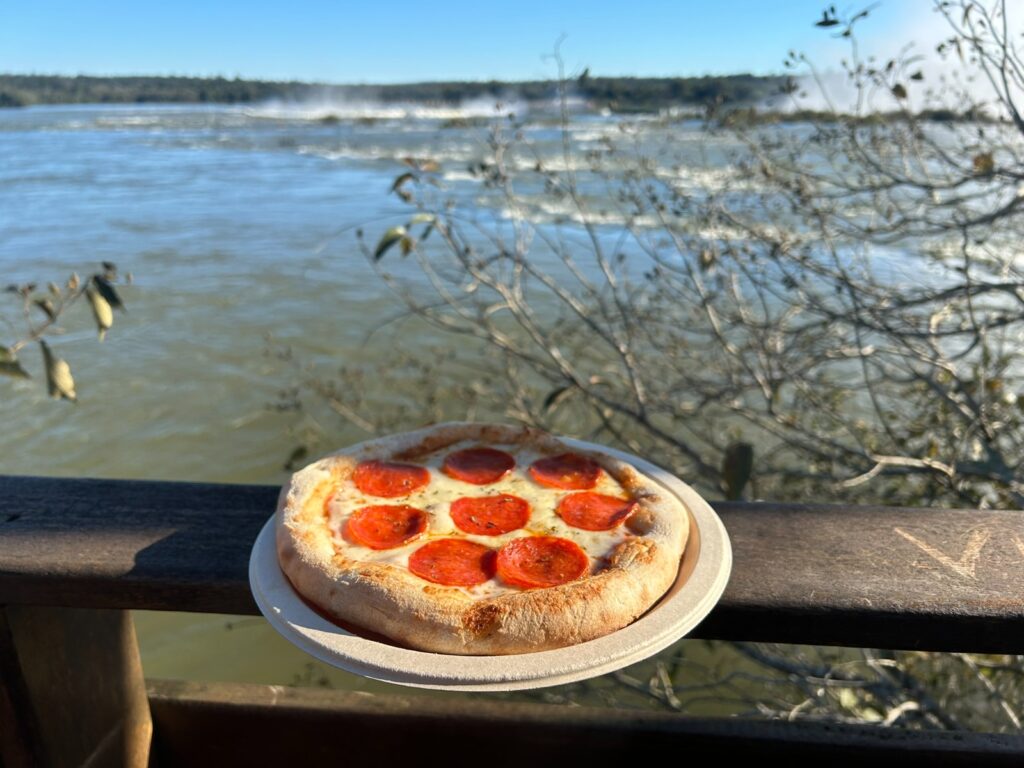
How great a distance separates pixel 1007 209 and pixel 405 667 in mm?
2941

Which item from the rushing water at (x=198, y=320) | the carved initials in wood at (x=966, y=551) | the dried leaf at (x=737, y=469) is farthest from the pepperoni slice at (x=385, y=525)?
the rushing water at (x=198, y=320)

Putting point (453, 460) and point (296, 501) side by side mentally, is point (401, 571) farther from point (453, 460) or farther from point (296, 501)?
point (453, 460)

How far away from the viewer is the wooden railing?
Answer: 1197mm

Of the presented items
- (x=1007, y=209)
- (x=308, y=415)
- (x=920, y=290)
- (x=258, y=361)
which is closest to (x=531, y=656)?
(x=1007, y=209)

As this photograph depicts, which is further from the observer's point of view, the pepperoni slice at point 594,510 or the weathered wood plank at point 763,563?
the pepperoni slice at point 594,510

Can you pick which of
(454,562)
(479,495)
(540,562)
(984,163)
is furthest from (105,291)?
(984,163)

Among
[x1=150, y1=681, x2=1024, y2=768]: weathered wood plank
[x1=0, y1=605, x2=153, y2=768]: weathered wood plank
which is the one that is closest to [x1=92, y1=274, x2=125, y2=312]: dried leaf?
[x1=0, y1=605, x2=153, y2=768]: weathered wood plank

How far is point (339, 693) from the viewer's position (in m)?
1.72

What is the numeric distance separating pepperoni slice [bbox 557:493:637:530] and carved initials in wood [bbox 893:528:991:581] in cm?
51

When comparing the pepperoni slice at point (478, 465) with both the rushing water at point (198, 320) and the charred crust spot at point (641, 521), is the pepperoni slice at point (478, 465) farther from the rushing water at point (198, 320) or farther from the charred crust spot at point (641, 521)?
the rushing water at point (198, 320)

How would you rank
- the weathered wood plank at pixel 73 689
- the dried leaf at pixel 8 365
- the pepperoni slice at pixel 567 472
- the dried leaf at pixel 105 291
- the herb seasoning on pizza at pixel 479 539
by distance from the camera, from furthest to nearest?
the dried leaf at pixel 105 291 < the dried leaf at pixel 8 365 < the pepperoni slice at pixel 567 472 < the weathered wood plank at pixel 73 689 < the herb seasoning on pizza at pixel 479 539

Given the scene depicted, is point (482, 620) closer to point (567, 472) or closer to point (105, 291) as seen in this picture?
point (567, 472)

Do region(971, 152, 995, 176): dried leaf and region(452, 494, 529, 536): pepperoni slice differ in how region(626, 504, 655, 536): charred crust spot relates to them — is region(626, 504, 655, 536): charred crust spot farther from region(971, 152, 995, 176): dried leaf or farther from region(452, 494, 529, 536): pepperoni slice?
region(971, 152, 995, 176): dried leaf

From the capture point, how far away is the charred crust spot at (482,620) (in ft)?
3.47
